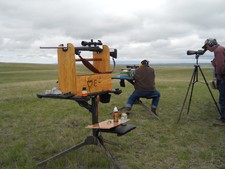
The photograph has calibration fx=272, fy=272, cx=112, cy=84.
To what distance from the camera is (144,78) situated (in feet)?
27.0

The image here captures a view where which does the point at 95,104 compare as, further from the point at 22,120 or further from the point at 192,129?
the point at 22,120

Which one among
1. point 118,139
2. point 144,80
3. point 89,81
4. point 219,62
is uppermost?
point 219,62

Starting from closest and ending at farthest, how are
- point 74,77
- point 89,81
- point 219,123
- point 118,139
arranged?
point 74,77 → point 89,81 → point 118,139 → point 219,123

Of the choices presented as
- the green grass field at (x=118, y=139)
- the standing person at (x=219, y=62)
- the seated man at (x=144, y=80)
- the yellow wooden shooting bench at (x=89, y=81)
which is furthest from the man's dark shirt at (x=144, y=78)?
the yellow wooden shooting bench at (x=89, y=81)

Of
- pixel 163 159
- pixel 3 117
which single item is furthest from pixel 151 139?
pixel 3 117

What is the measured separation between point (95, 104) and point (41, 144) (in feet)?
6.31

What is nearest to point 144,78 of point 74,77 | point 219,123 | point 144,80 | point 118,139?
point 144,80

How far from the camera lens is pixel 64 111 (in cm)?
916

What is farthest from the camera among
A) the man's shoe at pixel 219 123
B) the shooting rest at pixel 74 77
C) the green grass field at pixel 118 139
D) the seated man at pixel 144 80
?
the seated man at pixel 144 80

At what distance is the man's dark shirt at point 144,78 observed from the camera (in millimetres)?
8211

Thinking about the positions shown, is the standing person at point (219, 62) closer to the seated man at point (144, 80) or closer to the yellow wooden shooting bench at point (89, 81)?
the seated man at point (144, 80)

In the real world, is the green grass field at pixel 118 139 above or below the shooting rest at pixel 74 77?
below

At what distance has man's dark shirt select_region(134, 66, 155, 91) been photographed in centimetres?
821

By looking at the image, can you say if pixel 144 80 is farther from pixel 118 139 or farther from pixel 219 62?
pixel 118 139
